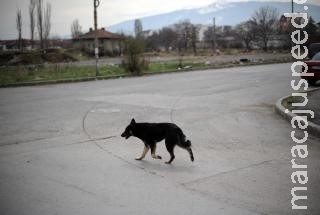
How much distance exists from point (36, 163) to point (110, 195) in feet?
7.60

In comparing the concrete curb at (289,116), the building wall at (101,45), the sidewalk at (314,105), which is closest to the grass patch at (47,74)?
the sidewalk at (314,105)

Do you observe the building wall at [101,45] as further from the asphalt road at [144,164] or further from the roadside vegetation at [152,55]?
the asphalt road at [144,164]

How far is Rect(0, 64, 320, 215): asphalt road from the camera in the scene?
215 inches

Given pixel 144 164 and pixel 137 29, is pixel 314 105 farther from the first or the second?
pixel 137 29

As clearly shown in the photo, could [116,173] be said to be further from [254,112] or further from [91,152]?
[254,112]

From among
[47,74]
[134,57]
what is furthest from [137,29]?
[47,74]

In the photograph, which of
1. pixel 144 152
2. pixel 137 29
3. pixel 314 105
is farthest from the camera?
pixel 137 29

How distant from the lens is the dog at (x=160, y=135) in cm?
729

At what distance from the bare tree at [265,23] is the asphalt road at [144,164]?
6256 cm

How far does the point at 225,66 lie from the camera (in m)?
35.6

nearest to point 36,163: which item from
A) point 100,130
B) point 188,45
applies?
point 100,130

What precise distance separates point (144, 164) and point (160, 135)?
0.56 m

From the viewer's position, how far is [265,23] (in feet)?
261

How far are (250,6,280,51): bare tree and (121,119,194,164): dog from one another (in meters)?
66.9
